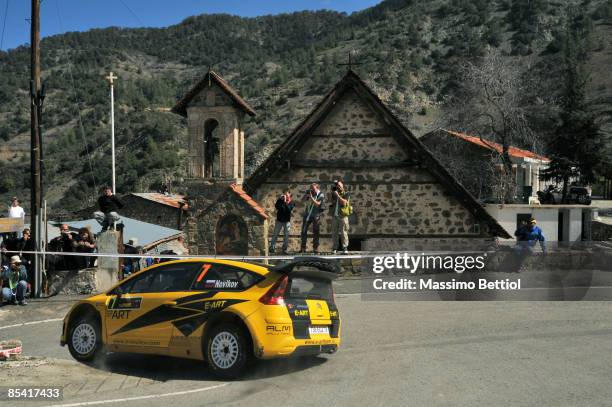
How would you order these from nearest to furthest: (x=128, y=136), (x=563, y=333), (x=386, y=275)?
(x=563, y=333)
(x=386, y=275)
(x=128, y=136)

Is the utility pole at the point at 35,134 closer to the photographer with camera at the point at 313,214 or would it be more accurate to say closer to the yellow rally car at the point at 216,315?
Result: the photographer with camera at the point at 313,214

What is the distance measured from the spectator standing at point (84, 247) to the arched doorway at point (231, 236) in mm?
3814

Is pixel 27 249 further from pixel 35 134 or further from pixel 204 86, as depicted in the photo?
pixel 204 86

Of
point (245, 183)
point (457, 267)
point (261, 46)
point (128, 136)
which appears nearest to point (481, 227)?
point (457, 267)

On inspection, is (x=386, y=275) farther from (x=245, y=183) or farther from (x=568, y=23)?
(x=568, y=23)

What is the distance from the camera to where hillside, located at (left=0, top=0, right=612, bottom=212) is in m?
77.8

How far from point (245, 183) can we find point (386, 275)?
6687 millimetres

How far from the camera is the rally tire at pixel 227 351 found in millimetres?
8930

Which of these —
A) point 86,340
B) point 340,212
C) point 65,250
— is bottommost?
point 86,340

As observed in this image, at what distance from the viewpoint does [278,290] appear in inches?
360

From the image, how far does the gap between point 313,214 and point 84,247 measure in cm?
663

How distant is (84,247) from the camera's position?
1725 cm

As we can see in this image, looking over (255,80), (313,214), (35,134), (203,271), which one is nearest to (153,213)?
(313,214)

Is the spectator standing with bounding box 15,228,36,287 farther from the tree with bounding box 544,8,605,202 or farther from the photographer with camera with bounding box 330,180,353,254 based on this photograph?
the tree with bounding box 544,8,605,202
